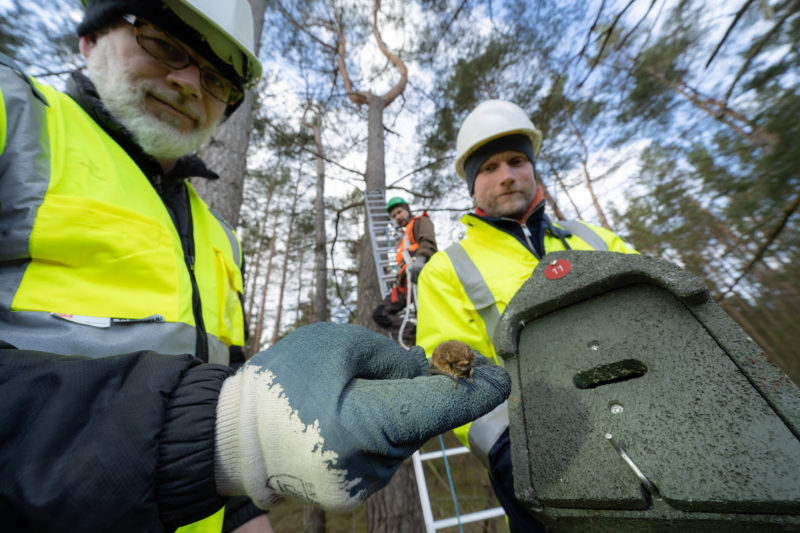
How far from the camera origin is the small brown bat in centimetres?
78

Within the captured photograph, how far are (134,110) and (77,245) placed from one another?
2.37ft

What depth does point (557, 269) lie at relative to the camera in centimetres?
109

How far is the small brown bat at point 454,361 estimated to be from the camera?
78cm

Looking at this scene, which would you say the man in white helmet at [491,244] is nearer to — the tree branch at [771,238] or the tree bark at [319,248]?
the tree branch at [771,238]

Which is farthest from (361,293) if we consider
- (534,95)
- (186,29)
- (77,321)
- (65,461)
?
(534,95)

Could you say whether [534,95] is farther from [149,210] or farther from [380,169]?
[149,210]

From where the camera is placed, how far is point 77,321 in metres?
0.78

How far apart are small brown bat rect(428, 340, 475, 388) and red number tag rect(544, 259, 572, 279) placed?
49 cm

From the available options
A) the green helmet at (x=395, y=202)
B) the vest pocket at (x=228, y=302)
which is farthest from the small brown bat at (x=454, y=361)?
the green helmet at (x=395, y=202)

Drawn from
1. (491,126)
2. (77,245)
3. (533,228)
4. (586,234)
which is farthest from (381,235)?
(77,245)

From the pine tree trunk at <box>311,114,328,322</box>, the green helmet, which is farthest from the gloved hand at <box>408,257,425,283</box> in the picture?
the pine tree trunk at <box>311,114,328,322</box>

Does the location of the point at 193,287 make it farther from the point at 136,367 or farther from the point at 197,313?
the point at 136,367

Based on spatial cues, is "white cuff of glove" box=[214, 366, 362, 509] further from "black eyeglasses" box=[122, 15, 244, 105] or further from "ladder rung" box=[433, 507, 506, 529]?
"ladder rung" box=[433, 507, 506, 529]

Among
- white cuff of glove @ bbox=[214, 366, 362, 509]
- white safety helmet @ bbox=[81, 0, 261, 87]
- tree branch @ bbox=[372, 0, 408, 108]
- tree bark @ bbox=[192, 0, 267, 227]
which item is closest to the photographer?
white cuff of glove @ bbox=[214, 366, 362, 509]
